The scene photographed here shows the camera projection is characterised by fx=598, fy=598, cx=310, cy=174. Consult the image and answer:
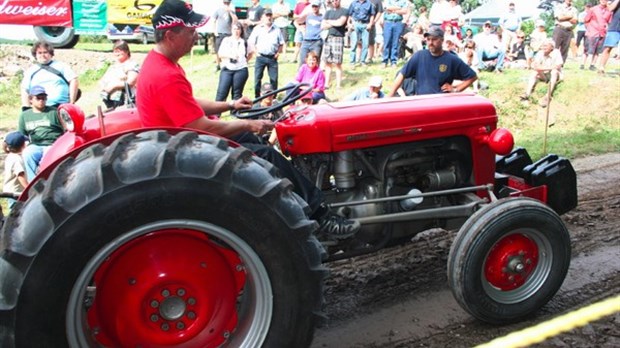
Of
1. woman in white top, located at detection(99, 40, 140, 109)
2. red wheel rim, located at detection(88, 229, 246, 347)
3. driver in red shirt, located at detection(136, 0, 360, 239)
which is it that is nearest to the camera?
red wheel rim, located at detection(88, 229, 246, 347)

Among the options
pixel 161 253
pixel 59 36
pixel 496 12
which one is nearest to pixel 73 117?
pixel 161 253

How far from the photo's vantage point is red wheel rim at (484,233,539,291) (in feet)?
12.3

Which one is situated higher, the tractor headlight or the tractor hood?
the tractor headlight

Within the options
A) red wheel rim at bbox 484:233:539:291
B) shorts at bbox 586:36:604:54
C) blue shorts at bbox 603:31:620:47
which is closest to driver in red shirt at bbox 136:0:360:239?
red wheel rim at bbox 484:233:539:291

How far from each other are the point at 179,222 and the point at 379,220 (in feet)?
5.25

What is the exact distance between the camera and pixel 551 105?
11000 millimetres

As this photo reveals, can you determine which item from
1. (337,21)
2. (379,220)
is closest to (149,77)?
(379,220)

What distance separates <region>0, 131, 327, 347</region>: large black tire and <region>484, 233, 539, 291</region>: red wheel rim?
139cm

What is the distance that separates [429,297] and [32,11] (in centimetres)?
1437

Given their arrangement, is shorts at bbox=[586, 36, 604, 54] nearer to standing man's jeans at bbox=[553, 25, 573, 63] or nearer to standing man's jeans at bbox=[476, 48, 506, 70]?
standing man's jeans at bbox=[553, 25, 573, 63]

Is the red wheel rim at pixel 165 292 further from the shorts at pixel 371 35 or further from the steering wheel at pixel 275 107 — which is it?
the shorts at pixel 371 35

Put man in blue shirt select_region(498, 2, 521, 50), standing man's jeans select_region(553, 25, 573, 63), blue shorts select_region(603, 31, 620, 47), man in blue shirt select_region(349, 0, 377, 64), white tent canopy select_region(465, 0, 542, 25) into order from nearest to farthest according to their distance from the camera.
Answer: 1. blue shorts select_region(603, 31, 620, 47)
2. standing man's jeans select_region(553, 25, 573, 63)
3. man in blue shirt select_region(349, 0, 377, 64)
4. man in blue shirt select_region(498, 2, 521, 50)
5. white tent canopy select_region(465, 0, 542, 25)

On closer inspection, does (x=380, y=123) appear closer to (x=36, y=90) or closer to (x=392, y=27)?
(x=36, y=90)

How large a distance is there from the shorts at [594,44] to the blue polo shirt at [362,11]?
476cm
